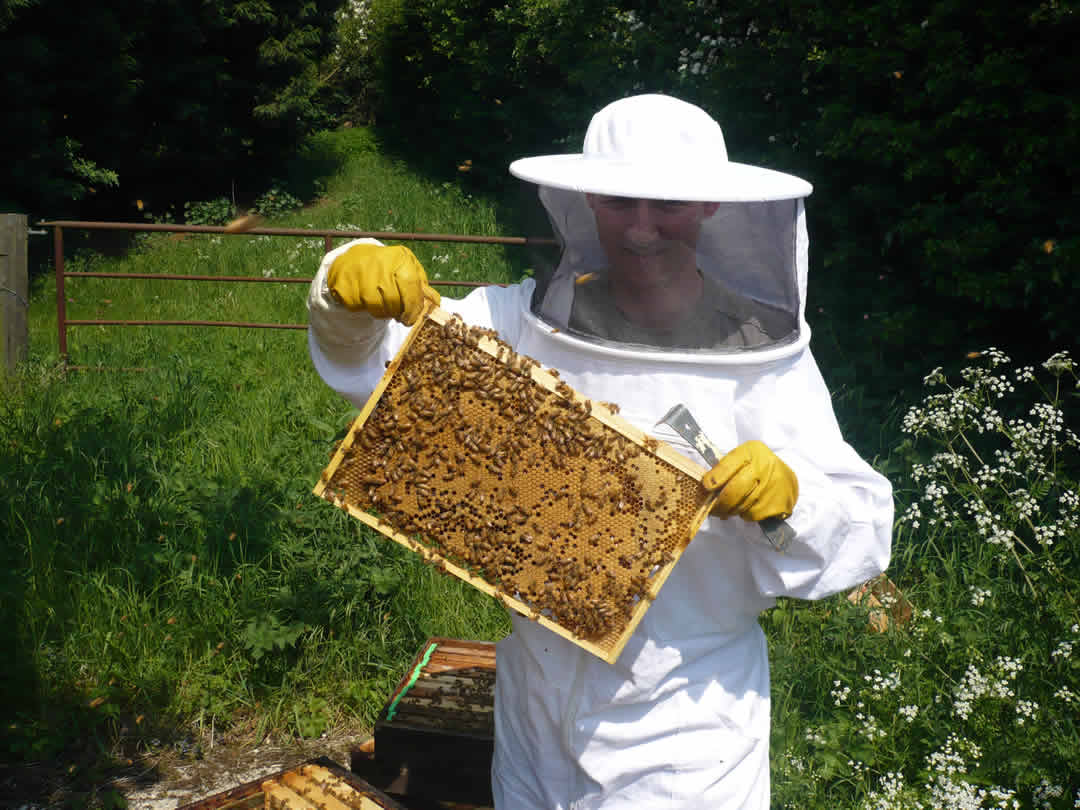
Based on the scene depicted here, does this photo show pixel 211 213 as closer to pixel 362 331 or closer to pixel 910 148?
pixel 910 148

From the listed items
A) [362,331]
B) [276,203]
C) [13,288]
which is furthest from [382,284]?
[276,203]

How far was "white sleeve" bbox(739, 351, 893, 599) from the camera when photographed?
195 cm

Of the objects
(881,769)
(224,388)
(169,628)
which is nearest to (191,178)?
(224,388)

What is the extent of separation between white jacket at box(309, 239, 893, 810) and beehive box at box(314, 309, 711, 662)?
17 centimetres

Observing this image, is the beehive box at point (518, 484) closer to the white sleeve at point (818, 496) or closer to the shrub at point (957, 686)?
the white sleeve at point (818, 496)

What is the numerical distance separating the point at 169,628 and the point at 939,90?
4792 mm

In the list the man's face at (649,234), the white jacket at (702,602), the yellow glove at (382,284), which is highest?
the man's face at (649,234)

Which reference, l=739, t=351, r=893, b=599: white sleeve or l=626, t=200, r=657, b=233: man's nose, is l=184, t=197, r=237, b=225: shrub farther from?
l=739, t=351, r=893, b=599: white sleeve

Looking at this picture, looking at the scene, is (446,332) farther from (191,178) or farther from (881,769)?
(191,178)

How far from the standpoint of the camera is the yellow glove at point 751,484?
1769 millimetres

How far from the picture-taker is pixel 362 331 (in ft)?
7.29

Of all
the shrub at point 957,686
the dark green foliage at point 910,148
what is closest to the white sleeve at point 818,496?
the shrub at point 957,686

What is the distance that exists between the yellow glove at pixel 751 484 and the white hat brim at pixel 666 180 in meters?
0.52

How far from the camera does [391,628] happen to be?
4.14 m
